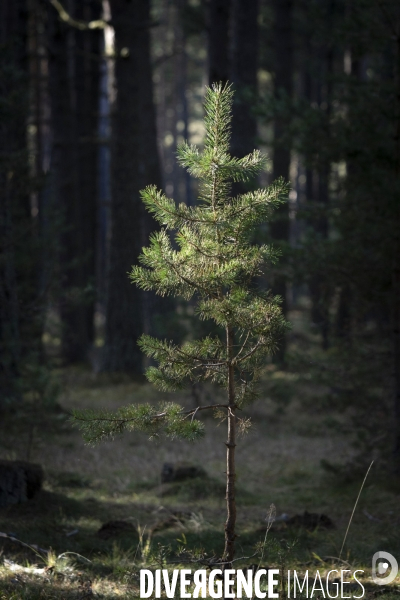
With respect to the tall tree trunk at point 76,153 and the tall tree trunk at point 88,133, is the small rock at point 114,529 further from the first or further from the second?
the tall tree trunk at point 88,133

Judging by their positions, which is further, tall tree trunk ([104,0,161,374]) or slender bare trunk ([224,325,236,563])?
tall tree trunk ([104,0,161,374])

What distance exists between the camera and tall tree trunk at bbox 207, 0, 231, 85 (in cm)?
1371

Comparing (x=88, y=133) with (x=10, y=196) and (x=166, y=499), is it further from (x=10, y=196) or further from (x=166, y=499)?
(x=166, y=499)

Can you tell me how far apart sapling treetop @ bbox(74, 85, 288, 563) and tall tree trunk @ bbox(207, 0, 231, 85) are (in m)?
9.80

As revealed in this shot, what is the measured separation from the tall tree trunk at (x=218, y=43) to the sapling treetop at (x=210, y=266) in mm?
9797

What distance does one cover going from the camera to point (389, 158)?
8594 millimetres

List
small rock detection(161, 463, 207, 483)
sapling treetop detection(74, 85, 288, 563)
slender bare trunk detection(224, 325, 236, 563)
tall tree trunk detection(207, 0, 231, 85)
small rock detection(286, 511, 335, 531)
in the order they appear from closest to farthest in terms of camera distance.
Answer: sapling treetop detection(74, 85, 288, 563)
slender bare trunk detection(224, 325, 236, 563)
small rock detection(286, 511, 335, 531)
small rock detection(161, 463, 207, 483)
tall tree trunk detection(207, 0, 231, 85)

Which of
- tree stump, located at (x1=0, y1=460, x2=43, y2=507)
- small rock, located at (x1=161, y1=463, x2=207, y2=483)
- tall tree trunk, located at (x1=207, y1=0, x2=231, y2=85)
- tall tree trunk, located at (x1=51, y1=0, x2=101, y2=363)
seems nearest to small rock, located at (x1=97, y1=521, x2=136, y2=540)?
tree stump, located at (x1=0, y1=460, x2=43, y2=507)

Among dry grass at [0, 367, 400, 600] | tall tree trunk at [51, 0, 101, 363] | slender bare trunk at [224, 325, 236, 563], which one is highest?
tall tree trunk at [51, 0, 101, 363]

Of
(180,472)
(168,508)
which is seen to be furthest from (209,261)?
(180,472)

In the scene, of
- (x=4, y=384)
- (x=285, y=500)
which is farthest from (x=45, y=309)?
(x=285, y=500)

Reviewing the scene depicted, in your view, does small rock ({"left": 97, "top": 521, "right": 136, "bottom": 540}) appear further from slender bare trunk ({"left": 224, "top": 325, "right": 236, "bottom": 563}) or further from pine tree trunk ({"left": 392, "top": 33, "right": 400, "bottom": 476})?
pine tree trunk ({"left": 392, "top": 33, "right": 400, "bottom": 476})

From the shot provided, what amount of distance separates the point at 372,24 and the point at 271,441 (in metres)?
6.73

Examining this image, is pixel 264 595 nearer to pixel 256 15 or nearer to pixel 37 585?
pixel 37 585
